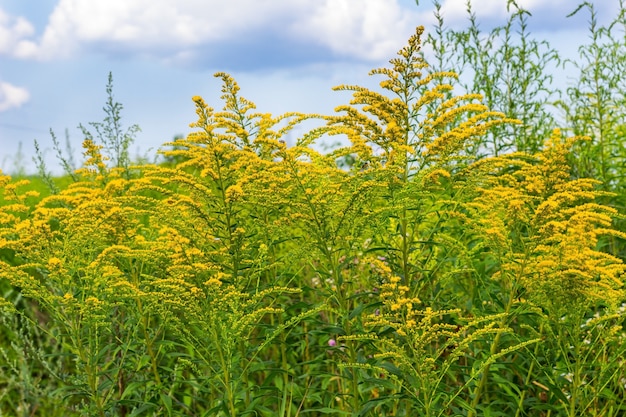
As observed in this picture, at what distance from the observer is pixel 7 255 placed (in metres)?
9.68

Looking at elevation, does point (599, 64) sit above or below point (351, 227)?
above

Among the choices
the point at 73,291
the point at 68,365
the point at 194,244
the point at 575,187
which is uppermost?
the point at 575,187

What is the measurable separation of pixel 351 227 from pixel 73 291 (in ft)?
7.39

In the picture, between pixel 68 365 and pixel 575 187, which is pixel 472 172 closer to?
pixel 575 187

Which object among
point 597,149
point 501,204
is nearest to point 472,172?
point 501,204

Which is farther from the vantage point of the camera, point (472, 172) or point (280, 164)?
point (472, 172)

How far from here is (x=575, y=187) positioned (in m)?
4.25

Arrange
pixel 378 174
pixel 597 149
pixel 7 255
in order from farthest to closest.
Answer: pixel 7 255, pixel 597 149, pixel 378 174

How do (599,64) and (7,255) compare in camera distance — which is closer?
(599,64)

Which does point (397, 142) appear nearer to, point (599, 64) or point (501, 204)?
point (501, 204)

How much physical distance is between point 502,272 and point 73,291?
314 centimetres

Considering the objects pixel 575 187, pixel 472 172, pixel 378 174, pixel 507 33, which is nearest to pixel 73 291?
pixel 378 174

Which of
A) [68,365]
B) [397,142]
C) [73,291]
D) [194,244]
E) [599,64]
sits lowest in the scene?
[68,365]

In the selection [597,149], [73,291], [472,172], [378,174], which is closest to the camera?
[378,174]
